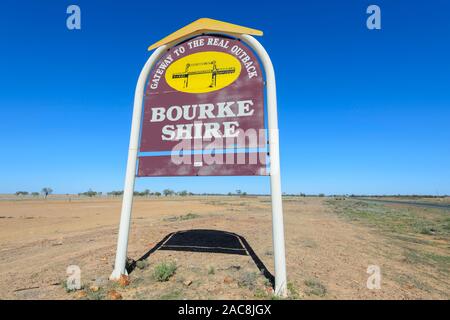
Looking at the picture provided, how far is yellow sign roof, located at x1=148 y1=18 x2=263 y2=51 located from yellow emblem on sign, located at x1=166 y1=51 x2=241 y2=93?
0.50m

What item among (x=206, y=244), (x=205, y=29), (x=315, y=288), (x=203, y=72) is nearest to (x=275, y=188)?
(x=315, y=288)

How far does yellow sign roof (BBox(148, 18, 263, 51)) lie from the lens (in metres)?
5.43

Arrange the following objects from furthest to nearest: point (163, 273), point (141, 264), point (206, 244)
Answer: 1. point (206, 244)
2. point (141, 264)
3. point (163, 273)

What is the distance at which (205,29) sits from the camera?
571cm

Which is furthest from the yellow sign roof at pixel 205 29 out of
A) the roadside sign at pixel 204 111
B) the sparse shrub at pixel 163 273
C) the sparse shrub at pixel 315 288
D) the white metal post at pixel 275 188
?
the sparse shrub at pixel 315 288

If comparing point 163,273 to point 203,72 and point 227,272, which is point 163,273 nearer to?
point 227,272

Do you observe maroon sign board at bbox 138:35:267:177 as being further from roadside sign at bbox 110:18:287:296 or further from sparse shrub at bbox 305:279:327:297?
sparse shrub at bbox 305:279:327:297

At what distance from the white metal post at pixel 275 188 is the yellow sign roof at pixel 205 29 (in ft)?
3.33

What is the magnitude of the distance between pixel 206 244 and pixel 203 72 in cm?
491

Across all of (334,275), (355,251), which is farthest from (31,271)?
(355,251)

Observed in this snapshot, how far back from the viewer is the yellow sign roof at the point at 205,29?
214 inches

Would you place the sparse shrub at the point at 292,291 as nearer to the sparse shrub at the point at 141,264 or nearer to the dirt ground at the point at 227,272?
the dirt ground at the point at 227,272

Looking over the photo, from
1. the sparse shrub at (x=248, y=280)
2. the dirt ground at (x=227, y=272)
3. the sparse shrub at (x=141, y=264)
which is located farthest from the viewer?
the sparse shrub at (x=141, y=264)

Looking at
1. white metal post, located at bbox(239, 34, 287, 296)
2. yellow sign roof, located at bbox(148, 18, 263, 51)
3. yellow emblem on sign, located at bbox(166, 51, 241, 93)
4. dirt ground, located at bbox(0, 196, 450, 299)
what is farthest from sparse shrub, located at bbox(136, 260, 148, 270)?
yellow sign roof, located at bbox(148, 18, 263, 51)
